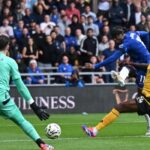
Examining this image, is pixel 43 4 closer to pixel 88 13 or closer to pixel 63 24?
pixel 63 24

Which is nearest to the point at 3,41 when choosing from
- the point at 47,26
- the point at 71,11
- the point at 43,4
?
the point at 47,26

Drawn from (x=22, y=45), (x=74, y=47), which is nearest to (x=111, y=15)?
(x=74, y=47)

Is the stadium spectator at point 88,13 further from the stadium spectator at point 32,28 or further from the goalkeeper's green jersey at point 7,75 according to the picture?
the goalkeeper's green jersey at point 7,75

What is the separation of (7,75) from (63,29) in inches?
634

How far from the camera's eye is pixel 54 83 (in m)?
26.2

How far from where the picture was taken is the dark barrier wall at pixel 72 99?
82.8 feet

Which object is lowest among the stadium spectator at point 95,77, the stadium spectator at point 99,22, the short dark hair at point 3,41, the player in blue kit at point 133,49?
the stadium spectator at point 95,77

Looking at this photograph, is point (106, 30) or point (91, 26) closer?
point (106, 30)

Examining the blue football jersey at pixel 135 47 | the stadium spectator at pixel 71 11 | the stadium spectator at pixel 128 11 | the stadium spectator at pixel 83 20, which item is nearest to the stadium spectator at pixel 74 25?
the stadium spectator at pixel 83 20

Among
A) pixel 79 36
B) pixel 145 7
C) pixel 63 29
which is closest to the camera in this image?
pixel 79 36

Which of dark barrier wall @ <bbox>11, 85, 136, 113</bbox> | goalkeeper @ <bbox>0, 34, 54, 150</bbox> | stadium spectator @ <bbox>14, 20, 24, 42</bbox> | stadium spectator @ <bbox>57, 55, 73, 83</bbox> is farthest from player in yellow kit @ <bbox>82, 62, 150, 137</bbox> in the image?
stadium spectator @ <bbox>14, 20, 24, 42</bbox>

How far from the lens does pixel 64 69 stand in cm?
2597

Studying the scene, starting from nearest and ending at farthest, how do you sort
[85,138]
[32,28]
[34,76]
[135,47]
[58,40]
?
[85,138] → [135,47] → [34,76] → [58,40] → [32,28]

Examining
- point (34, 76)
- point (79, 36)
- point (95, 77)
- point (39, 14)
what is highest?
point (39, 14)
